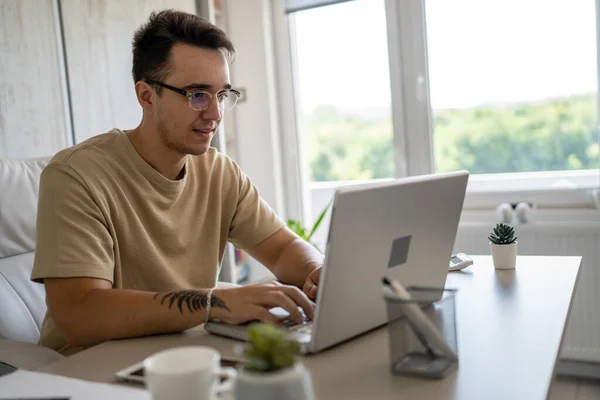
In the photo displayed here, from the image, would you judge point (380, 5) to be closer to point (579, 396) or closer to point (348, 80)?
point (348, 80)

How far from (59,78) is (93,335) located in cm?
130

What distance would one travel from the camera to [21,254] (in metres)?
1.60

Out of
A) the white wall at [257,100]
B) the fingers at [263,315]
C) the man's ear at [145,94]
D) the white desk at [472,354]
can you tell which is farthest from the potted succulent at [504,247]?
the white wall at [257,100]

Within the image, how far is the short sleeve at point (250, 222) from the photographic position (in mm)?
1726

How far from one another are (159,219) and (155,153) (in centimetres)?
18

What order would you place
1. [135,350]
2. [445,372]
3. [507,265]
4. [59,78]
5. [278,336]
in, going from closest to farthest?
1. [278,336]
2. [445,372]
3. [135,350]
4. [507,265]
5. [59,78]

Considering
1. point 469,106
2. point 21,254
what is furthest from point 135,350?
point 469,106

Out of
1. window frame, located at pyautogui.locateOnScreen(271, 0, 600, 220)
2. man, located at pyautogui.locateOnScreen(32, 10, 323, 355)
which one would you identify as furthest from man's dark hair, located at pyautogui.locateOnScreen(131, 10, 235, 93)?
window frame, located at pyautogui.locateOnScreen(271, 0, 600, 220)

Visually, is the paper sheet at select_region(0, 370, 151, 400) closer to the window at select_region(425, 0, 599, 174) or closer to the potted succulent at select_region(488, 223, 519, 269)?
the potted succulent at select_region(488, 223, 519, 269)

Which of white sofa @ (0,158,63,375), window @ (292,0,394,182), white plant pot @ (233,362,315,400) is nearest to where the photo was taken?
white plant pot @ (233,362,315,400)

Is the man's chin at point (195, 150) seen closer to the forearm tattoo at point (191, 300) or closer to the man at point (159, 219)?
the man at point (159, 219)

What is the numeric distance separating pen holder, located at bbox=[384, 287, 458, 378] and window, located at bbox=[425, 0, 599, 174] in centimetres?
215

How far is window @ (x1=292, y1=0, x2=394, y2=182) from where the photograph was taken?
10.2ft

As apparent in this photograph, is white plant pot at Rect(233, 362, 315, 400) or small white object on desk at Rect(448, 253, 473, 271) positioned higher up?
white plant pot at Rect(233, 362, 315, 400)
